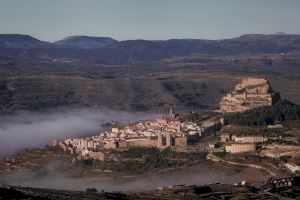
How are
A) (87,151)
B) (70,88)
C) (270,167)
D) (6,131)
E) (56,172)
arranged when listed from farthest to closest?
(70,88) < (6,131) < (87,151) < (56,172) < (270,167)

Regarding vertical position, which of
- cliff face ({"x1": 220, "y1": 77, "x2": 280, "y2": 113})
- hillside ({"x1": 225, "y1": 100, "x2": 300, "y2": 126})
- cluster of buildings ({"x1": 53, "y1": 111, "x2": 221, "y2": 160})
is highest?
cliff face ({"x1": 220, "y1": 77, "x2": 280, "y2": 113})

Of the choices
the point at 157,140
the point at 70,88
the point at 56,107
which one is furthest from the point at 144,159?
the point at 70,88

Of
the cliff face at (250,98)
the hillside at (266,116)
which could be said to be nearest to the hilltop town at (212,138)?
the cliff face at (250,98)

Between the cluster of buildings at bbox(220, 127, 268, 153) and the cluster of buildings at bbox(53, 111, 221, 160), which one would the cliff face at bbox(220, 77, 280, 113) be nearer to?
the cluster of buildings at bbox(53, 111, 221, 160)

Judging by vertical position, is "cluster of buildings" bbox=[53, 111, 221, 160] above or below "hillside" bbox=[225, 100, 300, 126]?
below

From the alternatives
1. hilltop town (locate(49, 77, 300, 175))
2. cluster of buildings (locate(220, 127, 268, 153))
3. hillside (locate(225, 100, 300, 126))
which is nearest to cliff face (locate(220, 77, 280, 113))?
hilltop town (locate(49, 77, 300, 175))

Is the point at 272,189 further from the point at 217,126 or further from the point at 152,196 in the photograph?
the point at 217,126

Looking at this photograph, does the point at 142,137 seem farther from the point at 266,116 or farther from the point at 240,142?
the point at 266,116

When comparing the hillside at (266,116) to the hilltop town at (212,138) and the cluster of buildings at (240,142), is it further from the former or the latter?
the cluster of buildings at (240,142)
